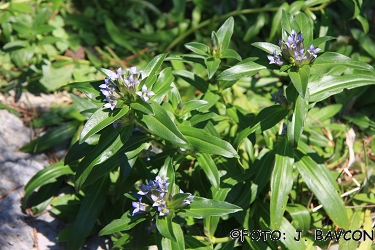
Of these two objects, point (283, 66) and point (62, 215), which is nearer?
point (283, 66)

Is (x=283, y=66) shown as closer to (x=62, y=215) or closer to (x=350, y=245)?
A: (x=350, y=245)

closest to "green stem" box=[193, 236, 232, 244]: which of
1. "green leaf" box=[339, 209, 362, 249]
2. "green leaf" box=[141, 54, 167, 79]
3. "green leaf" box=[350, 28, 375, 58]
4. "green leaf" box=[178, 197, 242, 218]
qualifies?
"green leaf" box=[178, 197, 242, 218]

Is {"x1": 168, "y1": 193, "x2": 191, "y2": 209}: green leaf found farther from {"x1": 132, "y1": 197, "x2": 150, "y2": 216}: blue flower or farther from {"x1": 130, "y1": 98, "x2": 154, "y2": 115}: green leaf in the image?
{"x1": 130, "y1": 98, "x2": 154, "y2": 115}: green leaf

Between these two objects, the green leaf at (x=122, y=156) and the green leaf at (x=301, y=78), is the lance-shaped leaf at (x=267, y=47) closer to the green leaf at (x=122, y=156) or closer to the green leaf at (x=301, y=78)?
the green leaf at (x=301, y=78)

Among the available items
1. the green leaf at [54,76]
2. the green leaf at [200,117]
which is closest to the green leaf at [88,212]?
the green leaf at [200,117]

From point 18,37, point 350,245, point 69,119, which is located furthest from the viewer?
point 18,37

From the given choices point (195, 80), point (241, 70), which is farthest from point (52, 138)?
point (241, 70)

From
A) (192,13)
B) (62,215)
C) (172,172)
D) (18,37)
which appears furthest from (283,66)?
(18,37)
